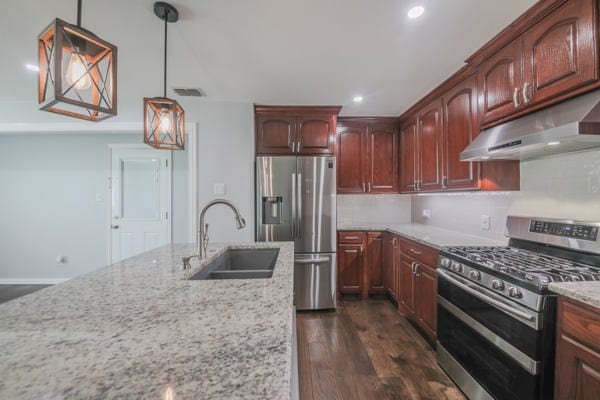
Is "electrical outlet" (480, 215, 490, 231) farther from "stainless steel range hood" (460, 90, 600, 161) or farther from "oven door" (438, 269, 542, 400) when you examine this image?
"oven door" (438, 269, 542, 400)

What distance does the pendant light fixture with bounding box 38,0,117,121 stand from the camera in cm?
82

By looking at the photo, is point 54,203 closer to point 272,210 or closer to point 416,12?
point 272,210

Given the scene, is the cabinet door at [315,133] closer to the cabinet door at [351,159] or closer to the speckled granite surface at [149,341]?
the cabinet door at [351,159]

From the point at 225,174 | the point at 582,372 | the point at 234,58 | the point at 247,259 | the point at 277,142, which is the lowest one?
the point at 582,372

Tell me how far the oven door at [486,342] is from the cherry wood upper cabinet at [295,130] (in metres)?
1.87

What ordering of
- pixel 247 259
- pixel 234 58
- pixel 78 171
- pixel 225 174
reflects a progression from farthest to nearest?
Result: pixel 78 171 < pixel 225 174 < pixel 234 58 < pixel 247 259

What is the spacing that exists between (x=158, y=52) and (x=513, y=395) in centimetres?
301

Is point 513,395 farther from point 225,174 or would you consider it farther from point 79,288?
point 225,174

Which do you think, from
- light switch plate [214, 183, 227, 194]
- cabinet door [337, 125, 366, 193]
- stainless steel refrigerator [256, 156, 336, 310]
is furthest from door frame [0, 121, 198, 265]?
cabinet door [337, 125, 366, 193]

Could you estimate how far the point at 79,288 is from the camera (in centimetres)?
97

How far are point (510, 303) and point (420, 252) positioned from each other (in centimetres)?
101

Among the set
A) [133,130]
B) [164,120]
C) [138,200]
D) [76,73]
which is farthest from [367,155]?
[138,200]

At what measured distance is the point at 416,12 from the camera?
1484mm

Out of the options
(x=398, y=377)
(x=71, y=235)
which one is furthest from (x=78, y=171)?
(x=398, y=377)
